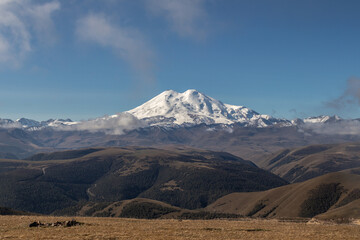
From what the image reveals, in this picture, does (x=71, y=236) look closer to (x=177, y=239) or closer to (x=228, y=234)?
(x=177, y=239)

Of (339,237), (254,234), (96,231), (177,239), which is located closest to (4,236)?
(96,231)

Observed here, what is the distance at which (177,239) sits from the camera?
57938 millimetres

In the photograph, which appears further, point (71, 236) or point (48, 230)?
point (48, 230)

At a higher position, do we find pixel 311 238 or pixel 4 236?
pixel 4 236

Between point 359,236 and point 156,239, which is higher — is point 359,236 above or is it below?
below

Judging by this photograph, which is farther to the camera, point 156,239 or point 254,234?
point 254,234

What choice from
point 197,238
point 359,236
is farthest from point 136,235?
point 359,236

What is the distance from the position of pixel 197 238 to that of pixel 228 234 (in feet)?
26.9

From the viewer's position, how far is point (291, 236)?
207 feet

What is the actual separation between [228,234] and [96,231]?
2384 cm

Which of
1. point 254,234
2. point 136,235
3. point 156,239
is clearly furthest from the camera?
point 254,234

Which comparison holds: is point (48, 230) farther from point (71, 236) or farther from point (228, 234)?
point (228, 234)

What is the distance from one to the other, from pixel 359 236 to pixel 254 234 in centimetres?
1855

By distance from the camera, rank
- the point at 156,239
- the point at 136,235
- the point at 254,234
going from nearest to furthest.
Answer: the point at 156,239 < the point at 136,235 < the point at 254,234
